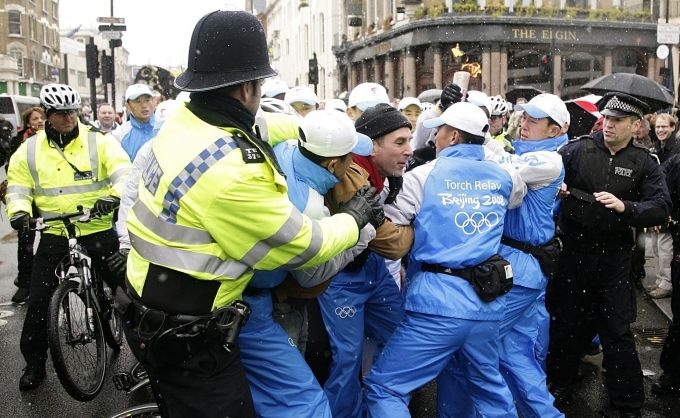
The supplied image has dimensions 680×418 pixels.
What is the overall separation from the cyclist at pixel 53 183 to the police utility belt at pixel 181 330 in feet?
8.85

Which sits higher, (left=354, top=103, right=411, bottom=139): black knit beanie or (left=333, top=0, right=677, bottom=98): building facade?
(left=333, top=0, right=677, bottom=98): building facade

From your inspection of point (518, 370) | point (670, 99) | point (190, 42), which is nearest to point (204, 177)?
point (190, 42)

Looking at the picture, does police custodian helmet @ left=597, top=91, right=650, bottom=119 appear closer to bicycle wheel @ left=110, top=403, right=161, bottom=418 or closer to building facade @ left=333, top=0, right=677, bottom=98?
bicycle wheel @ left=110, top=403, right=161, bottom=418

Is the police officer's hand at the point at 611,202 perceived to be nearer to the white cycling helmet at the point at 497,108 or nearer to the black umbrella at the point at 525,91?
the white cycling helmet at the point at 497,108

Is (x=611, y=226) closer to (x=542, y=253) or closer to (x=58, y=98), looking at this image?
(x=542, y=253)

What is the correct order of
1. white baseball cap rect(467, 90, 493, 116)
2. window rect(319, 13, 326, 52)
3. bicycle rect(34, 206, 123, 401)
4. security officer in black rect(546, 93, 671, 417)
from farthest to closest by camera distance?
window rect(319, 13, 326, 52) < white baseball cap rect(467, 90, 493, 116) < bicycle rect(34, 206, 123, 401) < security officer in black rect(546, 93, 671, 417)

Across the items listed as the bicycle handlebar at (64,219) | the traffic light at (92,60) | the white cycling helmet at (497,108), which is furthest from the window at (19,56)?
the bicycle handlebar at (64,219)

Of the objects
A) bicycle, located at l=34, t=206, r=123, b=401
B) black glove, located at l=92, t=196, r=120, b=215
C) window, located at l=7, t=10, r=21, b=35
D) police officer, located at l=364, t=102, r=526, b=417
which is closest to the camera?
police officer, located at l=364, t=102, r=526, b=417

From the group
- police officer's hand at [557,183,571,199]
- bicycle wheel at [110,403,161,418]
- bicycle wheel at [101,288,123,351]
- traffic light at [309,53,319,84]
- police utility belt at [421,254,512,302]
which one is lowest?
bicycle wheel at [101,288,123,351]

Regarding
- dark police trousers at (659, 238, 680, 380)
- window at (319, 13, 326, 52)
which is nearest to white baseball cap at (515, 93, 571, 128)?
dark police trousers at (659, 238, 680, 380)

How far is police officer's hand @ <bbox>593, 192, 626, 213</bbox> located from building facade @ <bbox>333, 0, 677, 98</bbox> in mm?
25232

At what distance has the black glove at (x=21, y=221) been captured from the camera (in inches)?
200

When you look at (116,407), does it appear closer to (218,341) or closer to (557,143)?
(218,341)

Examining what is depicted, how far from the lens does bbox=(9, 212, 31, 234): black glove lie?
507cm
